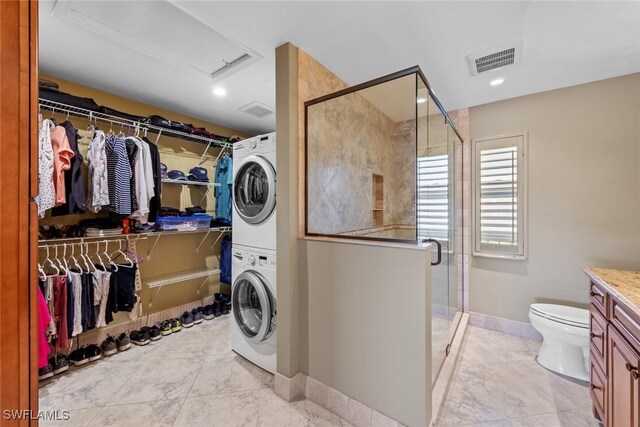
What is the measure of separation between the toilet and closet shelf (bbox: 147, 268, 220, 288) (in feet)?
10.6

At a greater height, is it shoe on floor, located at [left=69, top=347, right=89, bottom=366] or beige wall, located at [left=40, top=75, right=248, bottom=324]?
beige wall, located at [left=40, top=75, right=248, bottom=324]

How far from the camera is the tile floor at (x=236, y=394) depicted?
5.26 ft

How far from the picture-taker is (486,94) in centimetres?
252

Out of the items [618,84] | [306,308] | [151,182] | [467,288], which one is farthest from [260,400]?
[618,84]

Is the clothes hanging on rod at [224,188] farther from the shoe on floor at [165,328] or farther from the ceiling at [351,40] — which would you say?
the shoe on floor at [165,328]

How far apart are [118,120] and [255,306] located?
213cm

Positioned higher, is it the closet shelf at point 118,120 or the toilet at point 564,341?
the closet shelf at point 118,120

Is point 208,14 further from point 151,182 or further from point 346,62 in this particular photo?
point 151,182

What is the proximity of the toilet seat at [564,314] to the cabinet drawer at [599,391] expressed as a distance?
43 centimetres

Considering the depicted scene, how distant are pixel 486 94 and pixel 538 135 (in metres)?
0.61

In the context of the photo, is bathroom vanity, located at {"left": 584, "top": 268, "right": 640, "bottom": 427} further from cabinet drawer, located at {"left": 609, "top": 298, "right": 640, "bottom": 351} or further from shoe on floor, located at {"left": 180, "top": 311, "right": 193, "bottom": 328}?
shoe on floor, located at {"left": 180, "top": 311, "right": 193, "bottom": 328}

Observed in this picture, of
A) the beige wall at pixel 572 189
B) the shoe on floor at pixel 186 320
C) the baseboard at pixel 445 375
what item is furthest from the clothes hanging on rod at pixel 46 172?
the beige wall at pixel 572 189

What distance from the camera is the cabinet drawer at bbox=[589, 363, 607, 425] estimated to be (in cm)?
139

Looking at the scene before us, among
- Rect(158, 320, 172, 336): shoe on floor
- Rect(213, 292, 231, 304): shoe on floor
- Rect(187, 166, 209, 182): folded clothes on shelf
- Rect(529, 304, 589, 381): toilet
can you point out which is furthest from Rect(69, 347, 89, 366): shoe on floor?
Rect(529, 304, 589, 381): toilet
